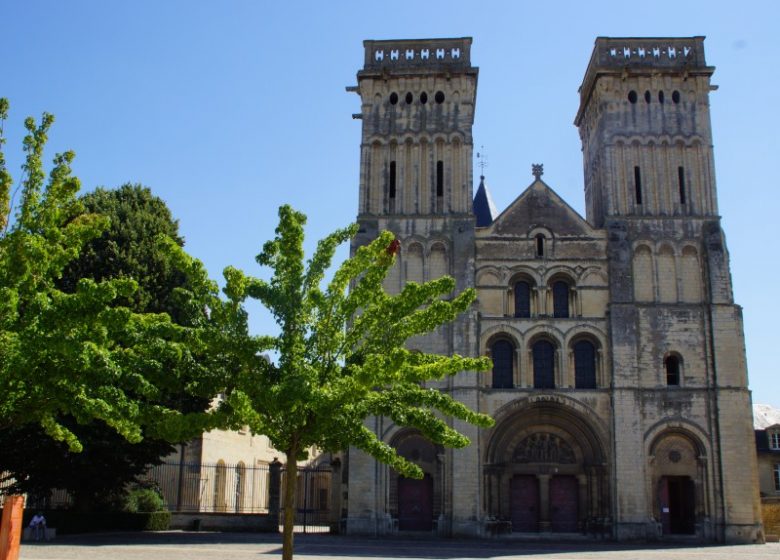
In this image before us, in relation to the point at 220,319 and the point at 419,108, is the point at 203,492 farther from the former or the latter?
the point at 220,319

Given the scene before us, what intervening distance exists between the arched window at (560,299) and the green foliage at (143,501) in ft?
56.8

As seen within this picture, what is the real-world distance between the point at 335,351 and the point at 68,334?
4.96 m

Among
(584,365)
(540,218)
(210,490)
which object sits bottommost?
(210,490)

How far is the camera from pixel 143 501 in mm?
32125

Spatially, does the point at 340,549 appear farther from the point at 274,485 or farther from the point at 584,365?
the point at 584,365

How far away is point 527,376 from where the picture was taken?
32.5m

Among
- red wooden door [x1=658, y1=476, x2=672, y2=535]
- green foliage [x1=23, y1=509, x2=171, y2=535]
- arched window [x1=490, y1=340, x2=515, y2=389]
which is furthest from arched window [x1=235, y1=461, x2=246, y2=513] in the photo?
red wooden door [x1=658, y1=476, x2=672, y2=535]

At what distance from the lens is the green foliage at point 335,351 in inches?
580

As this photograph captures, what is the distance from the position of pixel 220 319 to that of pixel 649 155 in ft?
82.3

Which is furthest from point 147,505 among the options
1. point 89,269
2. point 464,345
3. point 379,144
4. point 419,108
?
point 419,108

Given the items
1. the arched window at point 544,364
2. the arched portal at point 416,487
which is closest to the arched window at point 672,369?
the arched window at point 544,364

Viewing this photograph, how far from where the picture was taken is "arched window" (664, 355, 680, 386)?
32500 mm

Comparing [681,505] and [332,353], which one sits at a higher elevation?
[332,353]

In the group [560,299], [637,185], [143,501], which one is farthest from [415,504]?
[637,185]
